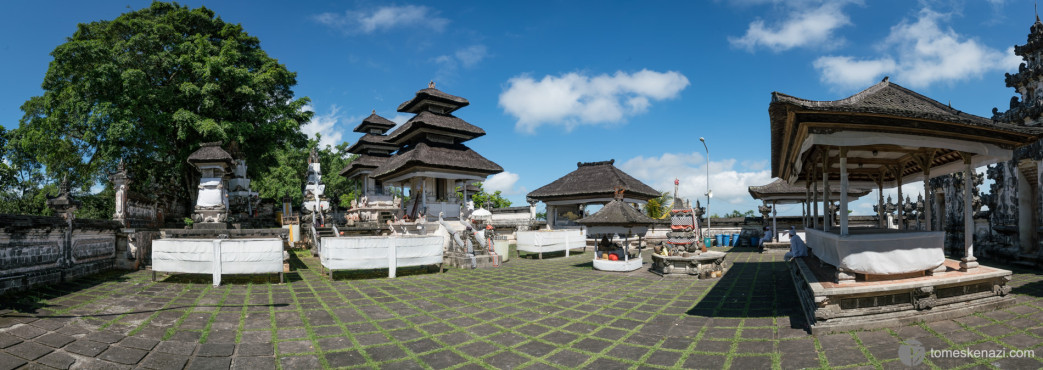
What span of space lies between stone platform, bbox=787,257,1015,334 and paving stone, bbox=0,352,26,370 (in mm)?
9034

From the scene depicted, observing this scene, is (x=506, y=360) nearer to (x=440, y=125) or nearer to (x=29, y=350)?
(x=29, y=350)

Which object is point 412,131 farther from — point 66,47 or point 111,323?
point 111,323

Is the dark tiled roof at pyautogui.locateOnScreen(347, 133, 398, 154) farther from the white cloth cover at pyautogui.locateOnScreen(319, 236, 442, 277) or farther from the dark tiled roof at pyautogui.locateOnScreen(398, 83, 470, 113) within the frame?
the white cloth cover at pyautogui.locateOnScreen(319, 236, 442, 277)

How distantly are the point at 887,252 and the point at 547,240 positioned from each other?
500 inches

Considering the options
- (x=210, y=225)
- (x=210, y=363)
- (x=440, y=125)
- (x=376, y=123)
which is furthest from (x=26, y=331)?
(x=376, y=123)

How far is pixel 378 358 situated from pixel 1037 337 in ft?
25.7

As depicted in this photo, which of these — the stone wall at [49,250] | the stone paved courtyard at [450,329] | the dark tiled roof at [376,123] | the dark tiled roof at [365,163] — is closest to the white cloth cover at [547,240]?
the stone paved courtyard at [450,329]

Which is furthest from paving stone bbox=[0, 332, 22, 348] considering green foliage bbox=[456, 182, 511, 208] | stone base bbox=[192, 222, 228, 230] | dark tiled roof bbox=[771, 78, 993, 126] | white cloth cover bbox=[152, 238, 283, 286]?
green foliage bbox=[456, 182, 511, 208]

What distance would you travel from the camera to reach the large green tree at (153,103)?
62.6 feet

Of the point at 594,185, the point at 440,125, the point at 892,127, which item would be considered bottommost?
the point at 594,185

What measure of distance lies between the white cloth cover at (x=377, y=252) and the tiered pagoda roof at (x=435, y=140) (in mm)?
8750

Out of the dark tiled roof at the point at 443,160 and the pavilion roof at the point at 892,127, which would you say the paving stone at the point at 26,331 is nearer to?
the pavilion roof at the point at 892,127

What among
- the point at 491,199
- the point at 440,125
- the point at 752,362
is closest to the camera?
the point at 752,362

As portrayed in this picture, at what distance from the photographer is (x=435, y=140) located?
80.3 feet
